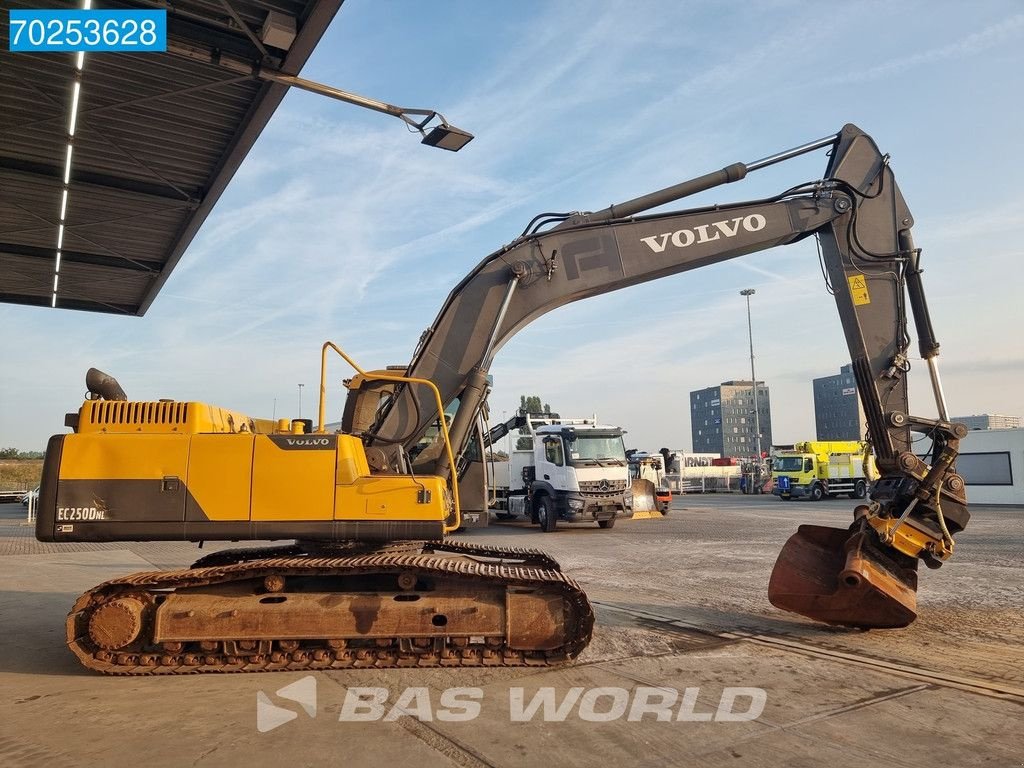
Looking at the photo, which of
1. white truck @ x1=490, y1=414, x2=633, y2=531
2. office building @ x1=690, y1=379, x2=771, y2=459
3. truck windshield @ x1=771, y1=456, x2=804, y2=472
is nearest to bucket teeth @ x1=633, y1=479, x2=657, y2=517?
white truck @ x1=490, y1=414, x2=633, y2=531

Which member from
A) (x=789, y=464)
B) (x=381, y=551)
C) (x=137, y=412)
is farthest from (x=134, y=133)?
(x=789, y=464)

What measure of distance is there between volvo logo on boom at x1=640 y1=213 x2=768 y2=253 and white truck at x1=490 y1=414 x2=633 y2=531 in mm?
11854

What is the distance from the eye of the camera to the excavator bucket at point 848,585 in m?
6.80

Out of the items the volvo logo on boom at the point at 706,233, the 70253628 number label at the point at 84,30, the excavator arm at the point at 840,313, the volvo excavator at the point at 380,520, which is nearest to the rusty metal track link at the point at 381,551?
the volvo excavator at the point at 380,520

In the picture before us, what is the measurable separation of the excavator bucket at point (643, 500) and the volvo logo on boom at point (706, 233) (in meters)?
16.7

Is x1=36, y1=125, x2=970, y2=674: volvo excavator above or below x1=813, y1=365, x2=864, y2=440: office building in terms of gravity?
below

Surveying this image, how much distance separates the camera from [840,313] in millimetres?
8148

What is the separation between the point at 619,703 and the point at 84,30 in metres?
8.95

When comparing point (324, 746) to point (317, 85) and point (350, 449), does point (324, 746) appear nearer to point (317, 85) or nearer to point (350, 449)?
point (350, 449)

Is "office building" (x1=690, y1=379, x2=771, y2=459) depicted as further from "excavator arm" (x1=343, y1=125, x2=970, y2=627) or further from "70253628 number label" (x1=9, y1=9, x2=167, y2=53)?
"70253628 number label" (x1=9, y1=9, x2=167, y2=53)

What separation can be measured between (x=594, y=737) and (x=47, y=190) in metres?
12.4

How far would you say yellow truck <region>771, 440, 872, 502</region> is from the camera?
1494 inches

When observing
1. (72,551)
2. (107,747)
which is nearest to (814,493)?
(72,551)

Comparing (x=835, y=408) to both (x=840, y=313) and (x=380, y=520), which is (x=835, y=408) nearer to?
(x=840, y=313)
